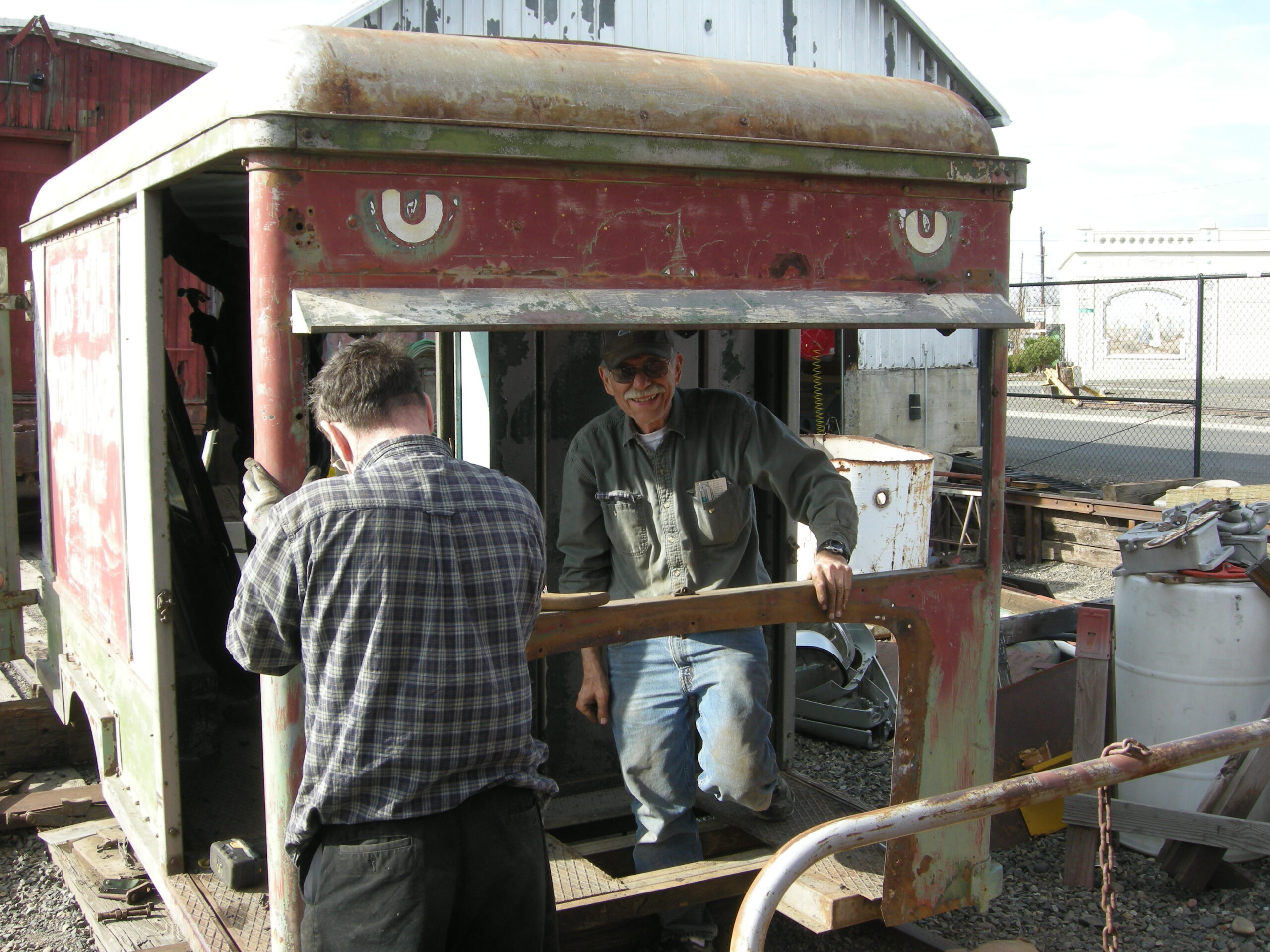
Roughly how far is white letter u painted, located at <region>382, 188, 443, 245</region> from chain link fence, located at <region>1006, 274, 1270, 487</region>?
13.9 m

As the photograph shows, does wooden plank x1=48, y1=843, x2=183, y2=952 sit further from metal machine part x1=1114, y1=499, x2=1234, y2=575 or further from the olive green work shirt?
metal machine part x1=1114, y1=499, x2=1234, y2=575

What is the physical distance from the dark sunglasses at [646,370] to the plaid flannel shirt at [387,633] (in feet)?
3.84

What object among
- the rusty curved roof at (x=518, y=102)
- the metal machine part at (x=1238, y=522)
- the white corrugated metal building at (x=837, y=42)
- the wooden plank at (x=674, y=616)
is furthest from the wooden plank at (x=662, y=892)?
the white corrugated metal building at (x=837, y=42)

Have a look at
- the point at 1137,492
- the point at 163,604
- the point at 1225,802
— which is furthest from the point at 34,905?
the point at 1137,492

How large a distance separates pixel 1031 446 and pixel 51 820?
587 inches

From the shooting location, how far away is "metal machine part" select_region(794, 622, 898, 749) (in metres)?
5.22

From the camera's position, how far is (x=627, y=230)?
254 cm

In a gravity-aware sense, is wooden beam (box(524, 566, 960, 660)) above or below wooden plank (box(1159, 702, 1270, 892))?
above

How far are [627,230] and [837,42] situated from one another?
36.4 ft

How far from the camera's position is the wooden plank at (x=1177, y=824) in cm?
383

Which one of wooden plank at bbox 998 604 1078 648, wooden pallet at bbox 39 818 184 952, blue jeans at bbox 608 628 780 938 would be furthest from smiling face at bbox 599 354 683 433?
wooden plank at bbox 998 604 1078 648

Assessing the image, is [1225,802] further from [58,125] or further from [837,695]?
[58,125]

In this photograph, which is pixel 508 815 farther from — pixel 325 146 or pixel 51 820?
pixel 51 820

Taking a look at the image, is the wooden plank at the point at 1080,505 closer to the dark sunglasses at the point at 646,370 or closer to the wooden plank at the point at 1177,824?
the wooden plank at the point at 1177,824
